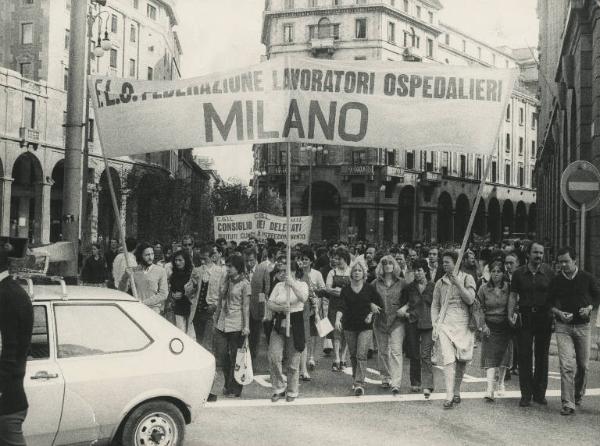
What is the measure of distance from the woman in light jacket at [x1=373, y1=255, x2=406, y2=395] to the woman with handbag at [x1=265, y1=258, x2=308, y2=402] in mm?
1218

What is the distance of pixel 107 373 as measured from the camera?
528 centimetres

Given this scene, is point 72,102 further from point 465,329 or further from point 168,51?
point 168,51

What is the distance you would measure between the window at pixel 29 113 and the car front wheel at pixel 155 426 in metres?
44.0

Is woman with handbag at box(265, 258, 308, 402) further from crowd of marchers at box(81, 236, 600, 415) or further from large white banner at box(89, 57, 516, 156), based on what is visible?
large white banner at box(89, 57, 516, 156)

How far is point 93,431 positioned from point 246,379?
10.3ft

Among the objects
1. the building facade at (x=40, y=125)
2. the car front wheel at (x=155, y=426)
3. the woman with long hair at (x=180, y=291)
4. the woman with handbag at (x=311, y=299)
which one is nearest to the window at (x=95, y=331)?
the car front wheel at (x=155, y=426)

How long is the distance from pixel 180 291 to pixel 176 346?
4421 mm

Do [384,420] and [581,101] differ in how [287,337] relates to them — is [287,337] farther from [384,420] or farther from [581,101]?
[581,101]

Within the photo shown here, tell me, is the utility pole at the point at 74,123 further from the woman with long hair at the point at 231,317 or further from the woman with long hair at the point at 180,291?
the woman with long hair at the point at 231,317

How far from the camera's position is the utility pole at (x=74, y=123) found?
398 inches

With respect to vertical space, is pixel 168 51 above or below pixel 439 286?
above

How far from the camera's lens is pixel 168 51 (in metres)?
68.7

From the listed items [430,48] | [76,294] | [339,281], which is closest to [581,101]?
[339,281]

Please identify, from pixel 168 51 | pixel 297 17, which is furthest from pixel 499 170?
pixel 168 51
